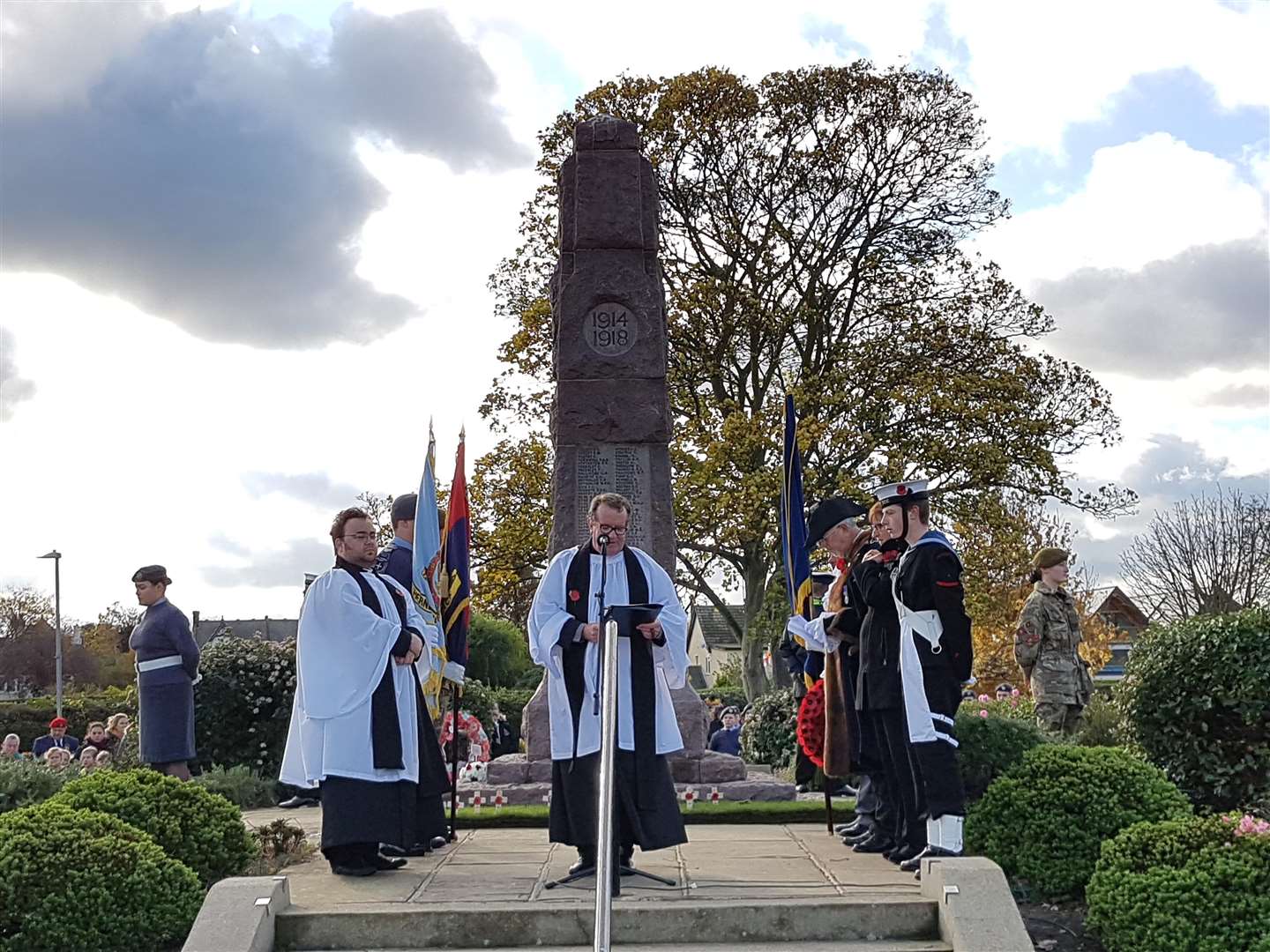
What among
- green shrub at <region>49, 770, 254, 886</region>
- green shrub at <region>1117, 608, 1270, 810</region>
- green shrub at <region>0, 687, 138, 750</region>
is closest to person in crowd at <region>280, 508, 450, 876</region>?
green shrub at <region>49, 770, 254, 886</region>

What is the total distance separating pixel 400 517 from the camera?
9.91 m

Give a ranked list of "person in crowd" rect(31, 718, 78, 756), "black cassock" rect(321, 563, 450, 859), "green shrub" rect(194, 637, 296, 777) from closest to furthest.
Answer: "black cassock" rect(321, 563, 450, 859)
"green shrub" rect(194, 637, 296, 777)
"person in crowd" rect(31, 718, 78, 756)

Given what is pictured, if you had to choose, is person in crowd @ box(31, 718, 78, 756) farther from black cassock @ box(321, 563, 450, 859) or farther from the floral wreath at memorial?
black cassock @ box(321, 563, 450, 859)

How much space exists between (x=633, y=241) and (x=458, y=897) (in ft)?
23.8

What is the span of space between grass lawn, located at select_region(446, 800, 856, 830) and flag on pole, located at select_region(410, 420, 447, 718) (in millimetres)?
1061

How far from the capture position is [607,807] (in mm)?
5496

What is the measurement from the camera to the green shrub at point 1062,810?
24.5 ft

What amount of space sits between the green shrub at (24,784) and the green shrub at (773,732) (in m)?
7.22

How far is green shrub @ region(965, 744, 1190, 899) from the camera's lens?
7.46m

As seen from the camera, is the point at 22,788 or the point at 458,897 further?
the point at 22,788

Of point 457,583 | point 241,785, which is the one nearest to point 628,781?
point 457,583

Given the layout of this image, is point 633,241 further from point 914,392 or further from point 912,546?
point 914,392

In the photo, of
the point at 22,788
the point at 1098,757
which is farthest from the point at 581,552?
the point at 22,788

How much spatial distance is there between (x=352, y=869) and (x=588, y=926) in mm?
1725
